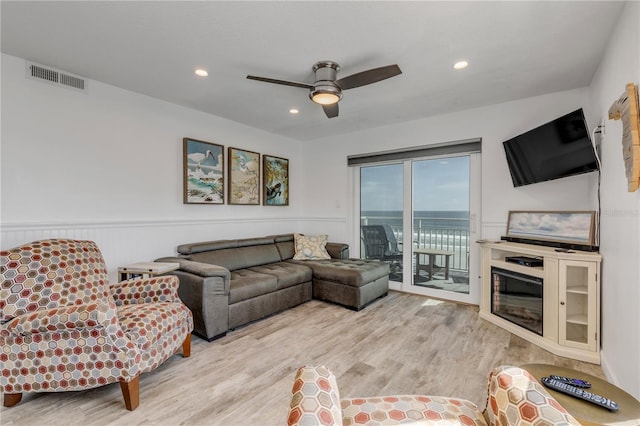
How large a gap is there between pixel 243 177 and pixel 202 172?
682mm

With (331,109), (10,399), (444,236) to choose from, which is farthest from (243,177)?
(10,399)

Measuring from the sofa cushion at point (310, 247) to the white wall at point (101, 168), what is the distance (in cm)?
112

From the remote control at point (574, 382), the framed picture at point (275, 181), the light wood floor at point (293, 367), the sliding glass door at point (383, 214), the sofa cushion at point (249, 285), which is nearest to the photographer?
the remote control at point (574, 382)

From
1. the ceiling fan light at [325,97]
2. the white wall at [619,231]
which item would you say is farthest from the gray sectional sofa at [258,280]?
the white wall at [619,231]

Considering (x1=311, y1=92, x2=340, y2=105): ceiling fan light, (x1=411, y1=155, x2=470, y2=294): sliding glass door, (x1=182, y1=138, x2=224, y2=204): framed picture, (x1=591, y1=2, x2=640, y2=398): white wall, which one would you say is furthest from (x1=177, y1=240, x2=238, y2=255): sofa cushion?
(x1=591, y1=2, x2=640, y2=398): white wall

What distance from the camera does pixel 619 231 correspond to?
204 cm

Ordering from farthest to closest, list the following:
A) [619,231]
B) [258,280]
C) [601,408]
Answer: [258,280], [619,231], [601,408]

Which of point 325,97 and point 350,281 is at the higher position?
point 325,97

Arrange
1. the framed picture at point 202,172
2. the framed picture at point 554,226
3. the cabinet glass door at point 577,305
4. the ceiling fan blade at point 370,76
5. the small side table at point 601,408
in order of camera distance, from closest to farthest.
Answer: the small side table at point 601,408
the ceiling fan blade at point 370,76
the cabinet glass door at point 577,305
the framed picture at point 554,226
the framed picture at point 202,172

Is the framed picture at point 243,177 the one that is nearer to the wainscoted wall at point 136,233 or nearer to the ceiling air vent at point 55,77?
the wainscoted wall at point 136,233

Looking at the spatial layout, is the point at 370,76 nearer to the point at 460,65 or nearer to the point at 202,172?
the point at 460,65

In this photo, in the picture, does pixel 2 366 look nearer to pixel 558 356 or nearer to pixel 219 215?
pixel 219 215

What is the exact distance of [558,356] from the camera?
2609 mm

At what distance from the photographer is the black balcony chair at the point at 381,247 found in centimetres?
468
